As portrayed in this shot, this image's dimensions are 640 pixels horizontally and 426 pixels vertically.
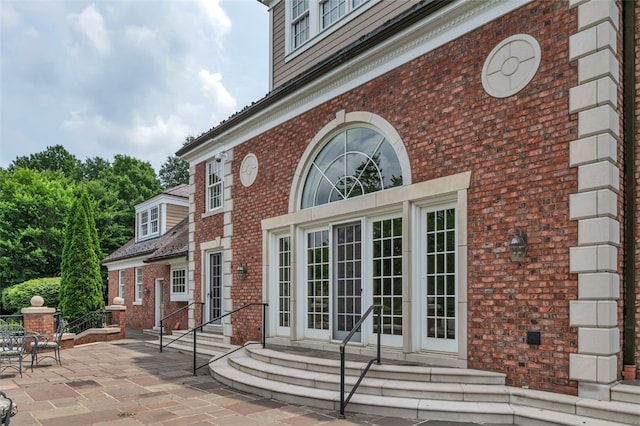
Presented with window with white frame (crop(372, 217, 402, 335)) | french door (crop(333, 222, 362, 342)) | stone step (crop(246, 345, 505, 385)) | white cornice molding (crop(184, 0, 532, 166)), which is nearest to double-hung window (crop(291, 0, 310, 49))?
white cornice molding (crop(184, 0, 532, 166))

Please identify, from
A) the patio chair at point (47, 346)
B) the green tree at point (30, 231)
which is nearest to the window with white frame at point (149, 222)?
the patio chair at point (47, 346)

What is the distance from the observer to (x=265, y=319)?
9.71 metres

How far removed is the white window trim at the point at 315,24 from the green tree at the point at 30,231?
23.2m

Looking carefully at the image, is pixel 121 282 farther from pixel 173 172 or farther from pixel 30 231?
pixel 173 172

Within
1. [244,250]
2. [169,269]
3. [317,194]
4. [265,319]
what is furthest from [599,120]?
[169,269]

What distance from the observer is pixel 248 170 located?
436 inches

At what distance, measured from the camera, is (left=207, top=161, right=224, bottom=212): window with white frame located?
12641mm

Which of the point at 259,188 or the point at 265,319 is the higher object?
the point at 259,188

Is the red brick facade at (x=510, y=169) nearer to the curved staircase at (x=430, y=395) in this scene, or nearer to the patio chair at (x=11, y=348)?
the curved staircase at (x=430, y=395)

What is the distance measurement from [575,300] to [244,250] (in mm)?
7265

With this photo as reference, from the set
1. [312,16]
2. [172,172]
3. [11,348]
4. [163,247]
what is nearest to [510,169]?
[312,16]

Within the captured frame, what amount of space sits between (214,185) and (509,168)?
333 inches

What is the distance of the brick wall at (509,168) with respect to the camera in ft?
18.2

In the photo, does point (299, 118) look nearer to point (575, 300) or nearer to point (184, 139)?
point (575, 300)
